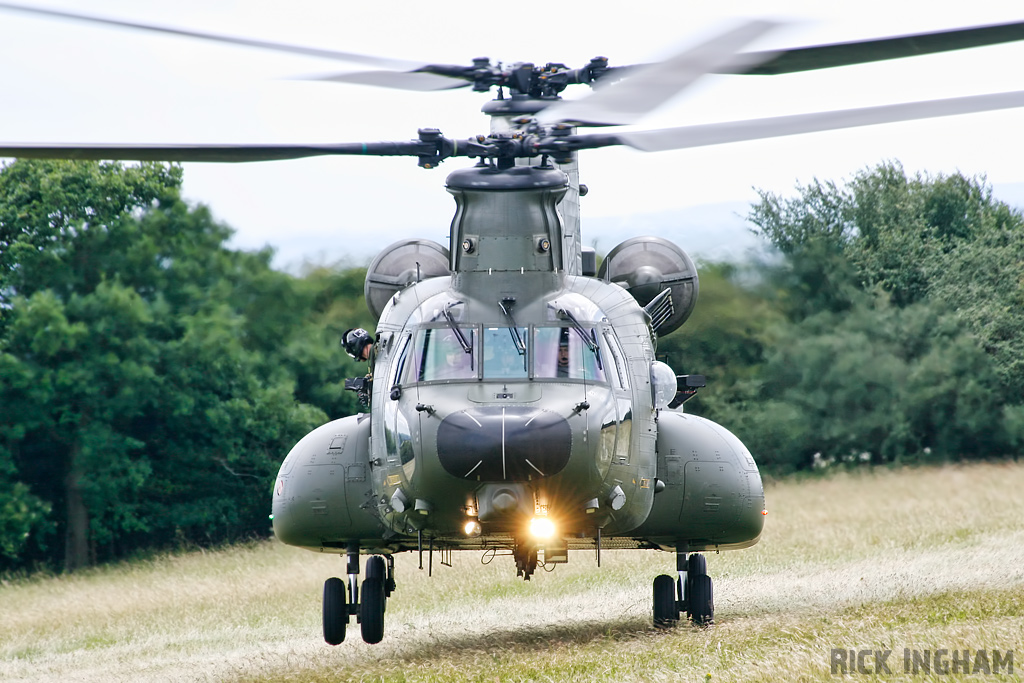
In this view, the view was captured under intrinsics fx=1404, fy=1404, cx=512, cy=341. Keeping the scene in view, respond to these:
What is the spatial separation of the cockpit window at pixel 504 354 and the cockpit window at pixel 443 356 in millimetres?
106

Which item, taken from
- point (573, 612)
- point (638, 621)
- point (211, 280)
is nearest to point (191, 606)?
point (573, 612)

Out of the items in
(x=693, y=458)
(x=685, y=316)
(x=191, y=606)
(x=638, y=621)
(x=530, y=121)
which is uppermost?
(x=530, y=121)

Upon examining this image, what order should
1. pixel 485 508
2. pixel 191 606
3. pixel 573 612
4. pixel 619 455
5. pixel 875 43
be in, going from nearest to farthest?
pixel 875 43, pixel 485 508, pixel 619 455, pixel 573 612, pixel 191 606

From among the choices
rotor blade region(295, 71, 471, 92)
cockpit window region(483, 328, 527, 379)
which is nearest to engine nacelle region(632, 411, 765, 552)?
cockpit window region(483, 328, 527, 379)

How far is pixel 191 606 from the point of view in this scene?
1956 centimetres

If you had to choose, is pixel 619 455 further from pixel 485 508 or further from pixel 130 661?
pixel 130 661

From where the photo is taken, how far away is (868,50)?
8039 millimetres

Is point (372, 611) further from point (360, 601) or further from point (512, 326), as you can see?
point (512, 326)

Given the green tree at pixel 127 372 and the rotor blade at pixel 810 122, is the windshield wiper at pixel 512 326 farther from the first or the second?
the green tree at pixel 127 372

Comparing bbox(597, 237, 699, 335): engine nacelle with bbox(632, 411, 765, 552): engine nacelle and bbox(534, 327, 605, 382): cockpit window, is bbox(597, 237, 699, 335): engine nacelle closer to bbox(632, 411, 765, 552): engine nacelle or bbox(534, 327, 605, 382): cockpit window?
bbox(632, 411, 765, 552): engine nacelle

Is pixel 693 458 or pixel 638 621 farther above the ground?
pixel 693 458

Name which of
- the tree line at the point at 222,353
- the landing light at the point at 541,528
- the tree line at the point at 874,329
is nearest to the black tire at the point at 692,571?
the landing light at the point at 541,528

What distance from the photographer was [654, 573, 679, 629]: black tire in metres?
13.0

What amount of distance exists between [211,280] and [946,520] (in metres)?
14.8
